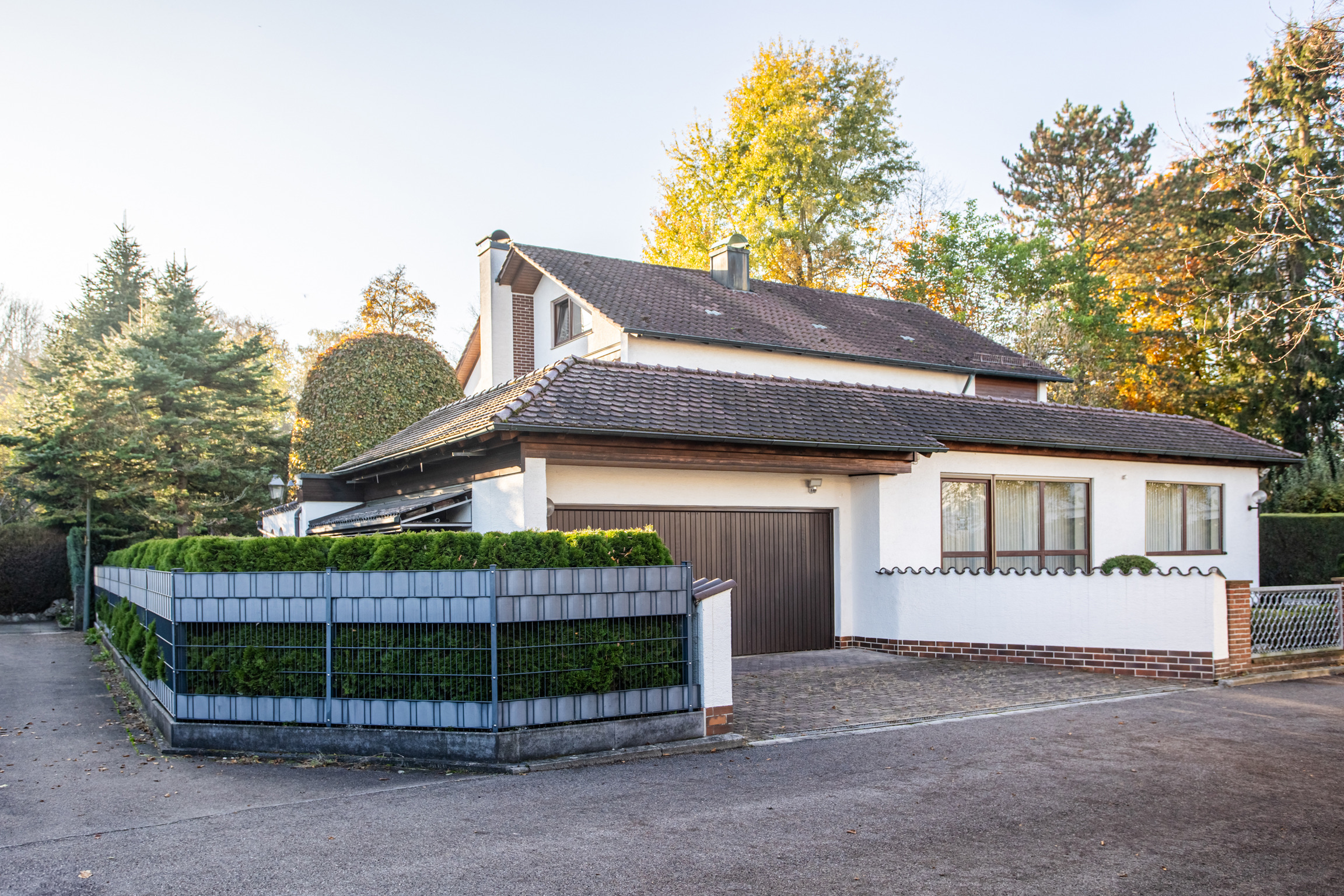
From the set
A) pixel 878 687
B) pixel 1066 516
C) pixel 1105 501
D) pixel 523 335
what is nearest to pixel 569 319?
pixel 523 335

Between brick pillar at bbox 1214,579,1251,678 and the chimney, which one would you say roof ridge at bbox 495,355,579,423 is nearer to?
brick pillar at bbox 1214,579,1251,678

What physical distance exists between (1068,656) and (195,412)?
23.3 m

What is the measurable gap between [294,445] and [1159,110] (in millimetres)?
22007

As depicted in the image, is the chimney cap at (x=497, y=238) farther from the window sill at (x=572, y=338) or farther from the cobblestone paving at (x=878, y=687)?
the cobblestone paving at (x=878, y=687)

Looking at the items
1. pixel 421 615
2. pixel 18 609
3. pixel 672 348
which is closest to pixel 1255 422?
pixel 672 348

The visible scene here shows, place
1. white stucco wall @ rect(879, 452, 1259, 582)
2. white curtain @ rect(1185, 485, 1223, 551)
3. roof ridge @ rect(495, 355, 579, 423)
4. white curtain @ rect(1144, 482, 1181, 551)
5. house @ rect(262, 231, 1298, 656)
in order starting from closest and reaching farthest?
roof ridge @ rect(495, 355, 579, 423) < house @ rect(262, 231, 1298, 656) < white stucco wall @ rect(879, 452, 1259, 582) < white curtain @ rect(1144, 482, 1181, 551) < white curtain @ rect(1185, 485, 1223, 551)

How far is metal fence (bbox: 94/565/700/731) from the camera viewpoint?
718 centimetres

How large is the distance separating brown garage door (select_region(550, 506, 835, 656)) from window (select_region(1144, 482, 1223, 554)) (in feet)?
23.3

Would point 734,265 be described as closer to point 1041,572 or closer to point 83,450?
point 1041,572

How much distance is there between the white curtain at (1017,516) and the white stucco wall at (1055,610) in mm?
2725

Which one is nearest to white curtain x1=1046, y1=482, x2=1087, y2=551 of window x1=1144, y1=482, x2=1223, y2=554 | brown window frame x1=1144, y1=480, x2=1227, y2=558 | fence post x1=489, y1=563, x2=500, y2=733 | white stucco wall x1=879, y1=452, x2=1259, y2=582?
white stucco wall x1=879, y1=452, x2=1259, y2=582

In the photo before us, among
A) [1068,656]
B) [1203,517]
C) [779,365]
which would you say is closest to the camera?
[1068,656]

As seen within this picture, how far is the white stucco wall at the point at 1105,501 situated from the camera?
1410 cm

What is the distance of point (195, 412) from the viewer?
26.3 metres
